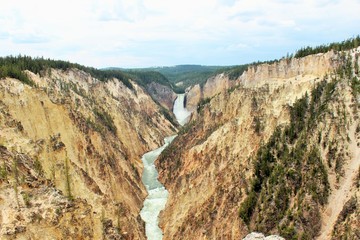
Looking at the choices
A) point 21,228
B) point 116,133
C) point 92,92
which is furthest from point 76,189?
point 92,92

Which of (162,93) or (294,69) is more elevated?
(294,69)

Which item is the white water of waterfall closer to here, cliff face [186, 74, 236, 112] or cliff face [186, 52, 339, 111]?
cliff face [186, 74, 236, 112]

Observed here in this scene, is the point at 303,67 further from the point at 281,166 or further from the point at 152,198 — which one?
the point at 152,198

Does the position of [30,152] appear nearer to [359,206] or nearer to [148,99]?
[359,206]

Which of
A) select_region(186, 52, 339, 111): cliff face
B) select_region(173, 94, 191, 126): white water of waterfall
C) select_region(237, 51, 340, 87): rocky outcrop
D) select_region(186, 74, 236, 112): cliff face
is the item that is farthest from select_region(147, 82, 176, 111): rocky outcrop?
select_region(237, 51, 340, 87): rocky outcrop

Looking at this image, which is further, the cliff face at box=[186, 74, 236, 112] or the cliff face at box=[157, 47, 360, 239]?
the cliff face at box=[186, 74, 236, 112]

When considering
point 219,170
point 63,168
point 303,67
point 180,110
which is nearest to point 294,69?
point 303,67
